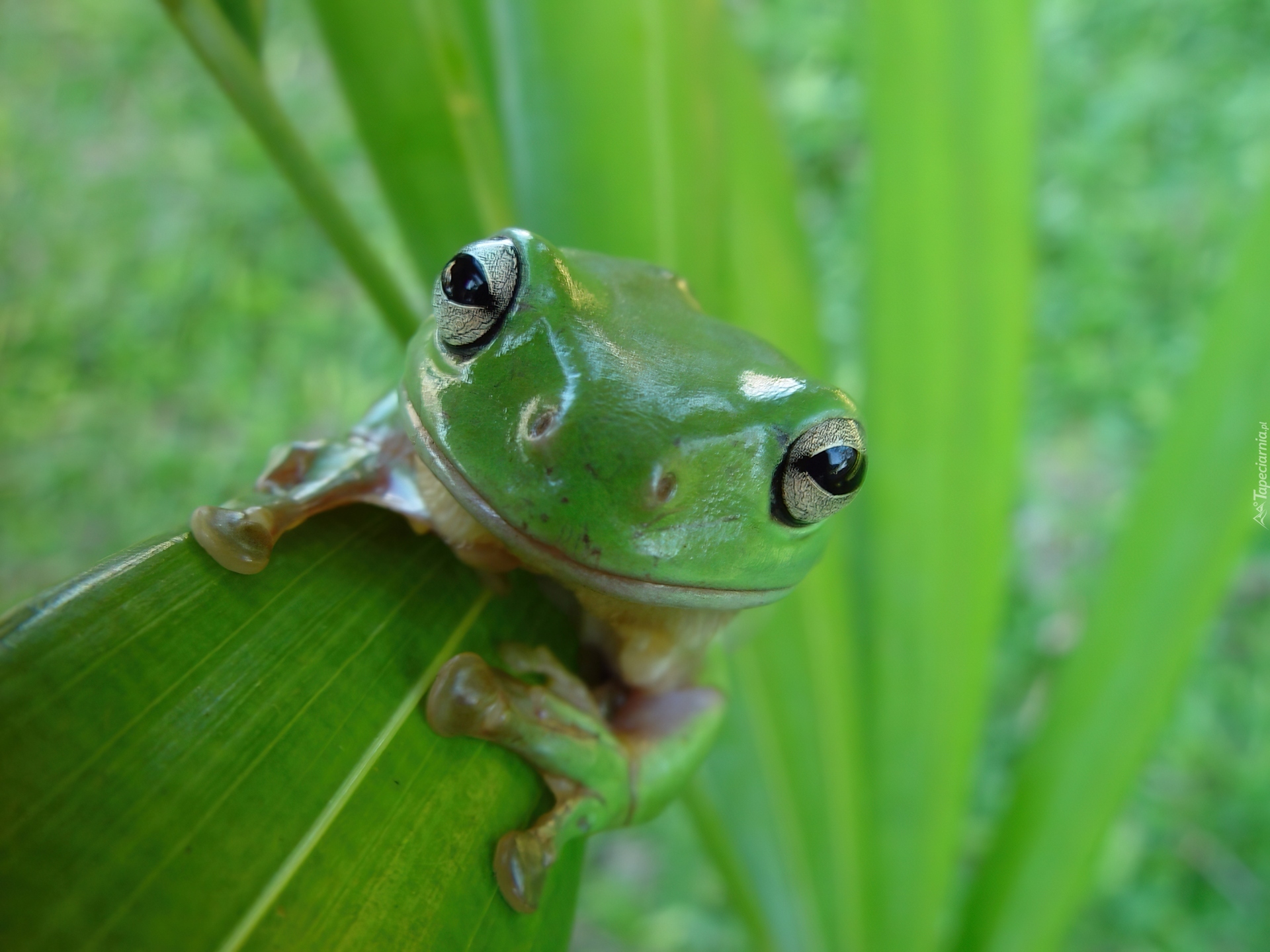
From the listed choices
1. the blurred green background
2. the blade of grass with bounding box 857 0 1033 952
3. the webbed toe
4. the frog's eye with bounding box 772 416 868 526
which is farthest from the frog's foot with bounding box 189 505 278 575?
the blurred green background

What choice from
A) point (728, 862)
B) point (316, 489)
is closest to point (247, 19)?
point (316, 489)

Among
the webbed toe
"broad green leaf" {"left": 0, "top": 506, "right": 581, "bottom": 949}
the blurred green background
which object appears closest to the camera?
"broad green leaf" {"left": 0, "top": 506, "right": 581, "bottom": 949}

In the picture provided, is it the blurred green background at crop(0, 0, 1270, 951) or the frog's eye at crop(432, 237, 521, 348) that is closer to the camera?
A: the frog's eye at crop(432, 237, 521, 348)

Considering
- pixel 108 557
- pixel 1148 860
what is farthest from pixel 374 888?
pixel 1148 860

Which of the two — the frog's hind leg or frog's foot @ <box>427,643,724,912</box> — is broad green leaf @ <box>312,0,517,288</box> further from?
frog's foot @ <box>427,643,724,912</box>

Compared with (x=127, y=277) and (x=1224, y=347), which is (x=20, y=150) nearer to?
(x=127, y=277)
